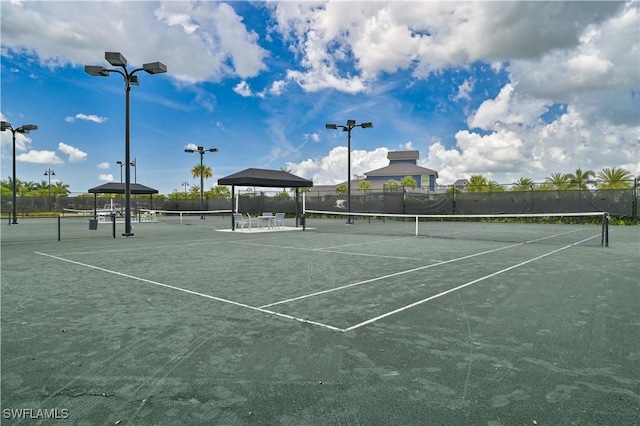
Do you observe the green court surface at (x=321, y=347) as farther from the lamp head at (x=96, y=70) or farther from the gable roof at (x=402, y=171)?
the gable roof at (x=402, y=171)

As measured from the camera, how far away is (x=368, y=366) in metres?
3.54

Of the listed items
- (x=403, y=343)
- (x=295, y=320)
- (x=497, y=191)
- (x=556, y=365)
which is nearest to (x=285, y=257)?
(x=295, y=320)

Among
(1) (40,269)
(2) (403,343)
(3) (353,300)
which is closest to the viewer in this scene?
(2) (403,343)

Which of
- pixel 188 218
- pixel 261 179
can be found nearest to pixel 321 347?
pixel 261 179

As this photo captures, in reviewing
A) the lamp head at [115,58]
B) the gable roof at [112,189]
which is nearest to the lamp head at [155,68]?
the lamp head at [115,58]

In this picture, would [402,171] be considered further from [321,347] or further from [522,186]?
[321,347]

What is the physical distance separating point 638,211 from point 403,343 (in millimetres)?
26719

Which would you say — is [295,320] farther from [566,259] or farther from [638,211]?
[638,211]

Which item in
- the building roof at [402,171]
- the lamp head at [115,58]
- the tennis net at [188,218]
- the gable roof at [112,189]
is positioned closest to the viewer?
the lamp head at [115,58]

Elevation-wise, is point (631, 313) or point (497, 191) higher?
point (497, 191)

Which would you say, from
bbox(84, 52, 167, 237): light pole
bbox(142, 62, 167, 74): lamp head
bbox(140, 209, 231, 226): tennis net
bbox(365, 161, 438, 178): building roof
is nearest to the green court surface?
bbox(84, 52, 167, 237): light pole

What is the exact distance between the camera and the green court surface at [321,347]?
284cm

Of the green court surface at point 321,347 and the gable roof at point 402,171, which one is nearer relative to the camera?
the green court surface at point 321,347

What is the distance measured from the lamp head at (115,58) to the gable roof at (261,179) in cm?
699
